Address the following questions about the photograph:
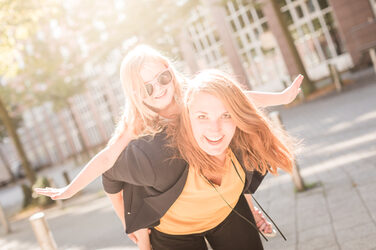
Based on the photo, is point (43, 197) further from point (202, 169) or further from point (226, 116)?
point (226, 116)

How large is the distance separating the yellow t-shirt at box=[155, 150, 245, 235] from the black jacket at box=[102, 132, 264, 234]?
0.20 ft

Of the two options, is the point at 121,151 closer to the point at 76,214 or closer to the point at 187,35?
the point at 76,214

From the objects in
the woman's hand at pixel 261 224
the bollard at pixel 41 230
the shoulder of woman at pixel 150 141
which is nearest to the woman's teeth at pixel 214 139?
the shoulder of woman at pixel 150 141

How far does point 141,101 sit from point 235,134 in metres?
0.57

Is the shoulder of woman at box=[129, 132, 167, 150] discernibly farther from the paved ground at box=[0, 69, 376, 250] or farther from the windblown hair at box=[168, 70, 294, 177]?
the paved ground at box=[0, 69, 376, 250]

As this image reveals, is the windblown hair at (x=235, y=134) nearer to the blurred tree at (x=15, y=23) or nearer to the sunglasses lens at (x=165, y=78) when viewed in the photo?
the sunglasses lens at (x=165, y=78)

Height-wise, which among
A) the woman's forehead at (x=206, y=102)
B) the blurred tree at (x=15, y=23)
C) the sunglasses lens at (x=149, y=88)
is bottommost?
the woman's forehead at (x=206, y=102)

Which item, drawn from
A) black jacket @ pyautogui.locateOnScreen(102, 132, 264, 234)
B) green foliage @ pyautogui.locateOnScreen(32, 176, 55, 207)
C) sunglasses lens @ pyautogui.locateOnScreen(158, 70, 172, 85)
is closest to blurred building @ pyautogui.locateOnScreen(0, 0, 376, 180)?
green foliage @ pyautogui.locateOnScreen(32, 176, 55, 207)

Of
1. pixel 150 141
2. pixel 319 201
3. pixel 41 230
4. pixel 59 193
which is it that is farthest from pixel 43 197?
pixel 150 141

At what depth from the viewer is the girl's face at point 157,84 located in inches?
91.0

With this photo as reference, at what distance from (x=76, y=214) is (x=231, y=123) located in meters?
8.32

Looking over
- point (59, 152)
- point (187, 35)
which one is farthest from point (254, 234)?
point (59, 152)

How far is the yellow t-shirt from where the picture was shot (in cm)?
213

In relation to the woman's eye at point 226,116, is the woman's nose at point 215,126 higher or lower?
lower
